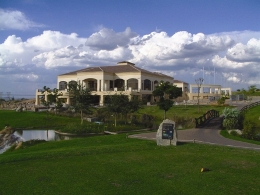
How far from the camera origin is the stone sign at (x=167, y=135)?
15.4m

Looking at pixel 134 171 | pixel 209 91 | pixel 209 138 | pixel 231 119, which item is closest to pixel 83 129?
pixel 209 138

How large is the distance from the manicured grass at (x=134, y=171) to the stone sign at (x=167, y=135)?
909mm

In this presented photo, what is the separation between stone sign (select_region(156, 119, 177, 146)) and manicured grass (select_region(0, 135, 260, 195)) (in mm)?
909

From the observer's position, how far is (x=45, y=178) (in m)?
9.43

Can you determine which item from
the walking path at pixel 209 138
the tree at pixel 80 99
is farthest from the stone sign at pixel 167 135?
the tree at pixel 80 99

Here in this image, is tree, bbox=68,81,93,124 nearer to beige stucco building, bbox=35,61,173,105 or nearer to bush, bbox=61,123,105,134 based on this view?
bush, bbox=61,123,105,134

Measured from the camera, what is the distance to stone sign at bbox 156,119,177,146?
15.4 m

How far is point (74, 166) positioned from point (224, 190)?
5.49m

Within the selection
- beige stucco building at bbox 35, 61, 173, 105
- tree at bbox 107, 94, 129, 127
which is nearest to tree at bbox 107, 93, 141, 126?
tree at bbox 107, 94, 129, 127

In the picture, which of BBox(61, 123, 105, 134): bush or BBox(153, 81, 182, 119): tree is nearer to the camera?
BBox(61, 123, 105, 134): bush

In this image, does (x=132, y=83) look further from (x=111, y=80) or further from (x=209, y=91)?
(x=209, y=91)

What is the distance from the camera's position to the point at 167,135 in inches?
607

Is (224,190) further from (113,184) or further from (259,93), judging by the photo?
(259,93)

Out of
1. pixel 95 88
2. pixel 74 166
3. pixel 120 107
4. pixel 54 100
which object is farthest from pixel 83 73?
pixel 74 166
